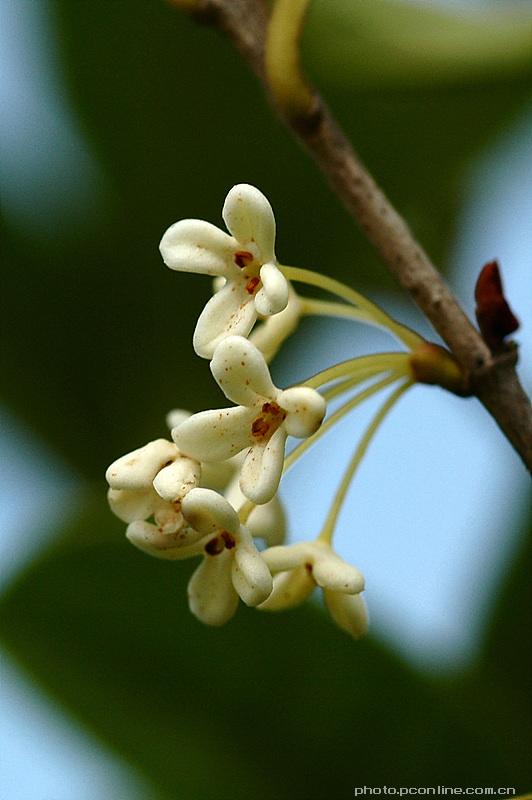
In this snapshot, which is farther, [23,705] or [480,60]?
[480,60]

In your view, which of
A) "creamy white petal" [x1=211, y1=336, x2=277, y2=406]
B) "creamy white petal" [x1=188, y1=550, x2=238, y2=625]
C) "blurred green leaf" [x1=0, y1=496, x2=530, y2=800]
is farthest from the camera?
"blurred green leaf" [x1=0, y1=496, x2=530, y2=800]

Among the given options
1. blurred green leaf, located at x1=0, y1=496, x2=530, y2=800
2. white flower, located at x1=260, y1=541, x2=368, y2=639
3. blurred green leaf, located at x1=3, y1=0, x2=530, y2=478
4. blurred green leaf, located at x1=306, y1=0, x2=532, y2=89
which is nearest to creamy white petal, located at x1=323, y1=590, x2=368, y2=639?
white flower, located at x1=260, y1=541, x2=368, y2=639

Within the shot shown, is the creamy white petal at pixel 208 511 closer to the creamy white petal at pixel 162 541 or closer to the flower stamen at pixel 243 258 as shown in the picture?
the creamy white petal at pixel 162 541

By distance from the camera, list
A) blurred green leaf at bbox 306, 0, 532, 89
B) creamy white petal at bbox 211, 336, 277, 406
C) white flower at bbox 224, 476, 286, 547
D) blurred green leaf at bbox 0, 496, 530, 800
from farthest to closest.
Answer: blurred green leaf at bbox 306, 0, 532, 89 < blurred green leaf at bbox 0, 496, 530, 800 < white flower at bbox 224, 476, 286, 547 < creamy white petal at bbox 211, 336, 277, 406

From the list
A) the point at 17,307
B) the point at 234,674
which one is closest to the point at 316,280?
the point at 234,674

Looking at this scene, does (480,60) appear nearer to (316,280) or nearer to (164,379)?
(164,379)

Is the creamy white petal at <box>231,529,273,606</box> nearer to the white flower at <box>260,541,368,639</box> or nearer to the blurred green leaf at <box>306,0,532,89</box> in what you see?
the white flower at <box>260,541,368,639</box>

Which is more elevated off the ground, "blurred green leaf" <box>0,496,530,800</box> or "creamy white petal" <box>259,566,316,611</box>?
"creamy white petal" <box>259,566,316,611</box>
